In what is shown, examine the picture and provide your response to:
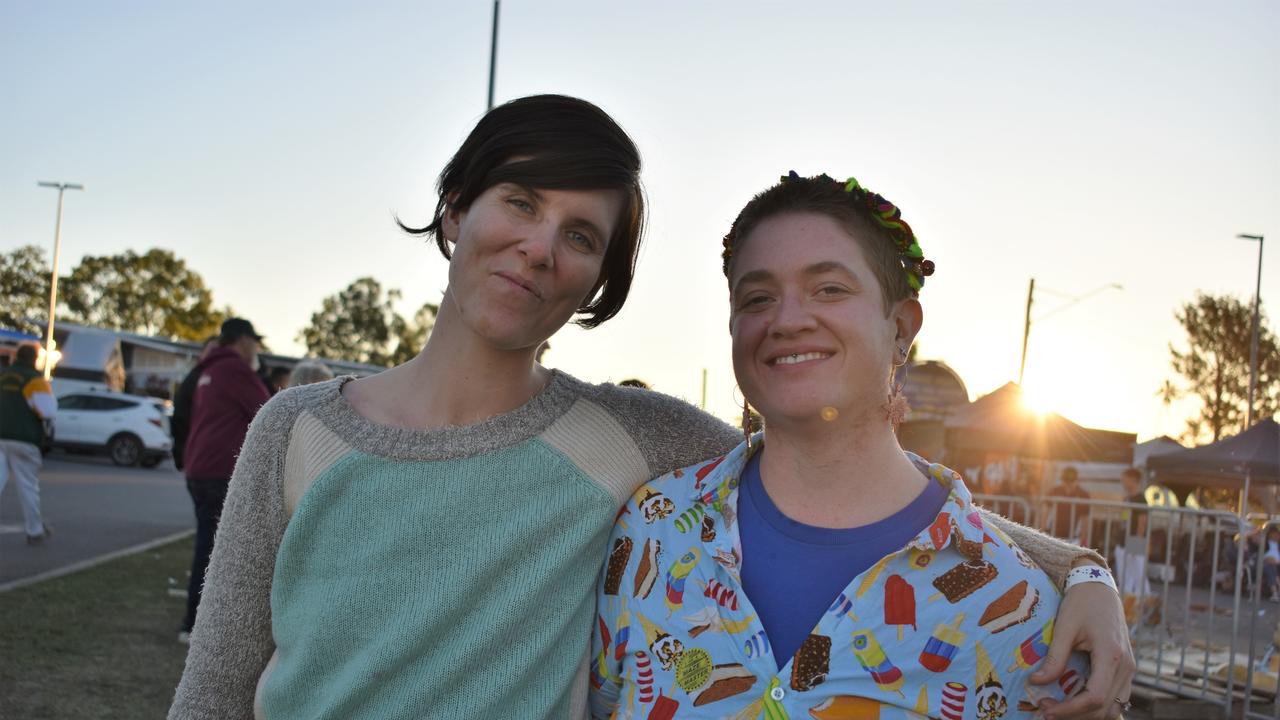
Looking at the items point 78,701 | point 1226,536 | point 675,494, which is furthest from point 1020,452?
point 675,494

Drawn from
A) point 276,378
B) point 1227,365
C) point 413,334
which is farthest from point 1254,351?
point 413,334

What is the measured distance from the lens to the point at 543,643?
2.06m

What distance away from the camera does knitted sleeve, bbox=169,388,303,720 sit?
2.05 meters

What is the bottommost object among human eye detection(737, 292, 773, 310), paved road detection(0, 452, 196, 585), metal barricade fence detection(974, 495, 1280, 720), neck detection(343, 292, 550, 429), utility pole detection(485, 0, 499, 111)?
paved road detection(0, 452, 196, 585)

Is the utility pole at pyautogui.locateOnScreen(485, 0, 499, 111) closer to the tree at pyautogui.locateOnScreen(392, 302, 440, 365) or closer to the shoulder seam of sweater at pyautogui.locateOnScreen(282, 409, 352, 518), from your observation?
the shoulder seam of sweater at pyautogui.locateOnScreen(282, 409, 352, 518)

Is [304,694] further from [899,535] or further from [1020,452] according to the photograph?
[1020,452]

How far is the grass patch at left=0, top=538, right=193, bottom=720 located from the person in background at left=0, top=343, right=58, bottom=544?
1.94 metres

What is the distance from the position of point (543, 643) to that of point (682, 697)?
31 cm

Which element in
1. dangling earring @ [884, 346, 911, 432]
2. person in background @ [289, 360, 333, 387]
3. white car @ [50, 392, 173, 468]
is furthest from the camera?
white car @ [50, 392, 173, 468]

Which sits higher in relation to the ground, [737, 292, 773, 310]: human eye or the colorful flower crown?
the colorful flower crown

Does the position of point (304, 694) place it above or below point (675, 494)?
below

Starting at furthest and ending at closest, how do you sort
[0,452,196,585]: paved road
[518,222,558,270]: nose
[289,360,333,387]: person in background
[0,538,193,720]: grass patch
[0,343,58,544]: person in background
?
1. [0,343,58,544]: person in background
2. [0,452,196,585]: paved road
3. [289,360,333,387]: person in background
4. [0,538,193,720]: grass patch
5. [518,222,558,270]: nose

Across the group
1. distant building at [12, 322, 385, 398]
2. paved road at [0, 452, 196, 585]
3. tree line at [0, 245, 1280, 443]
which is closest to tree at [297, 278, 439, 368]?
tree line at [0, 245, 1280, 443]

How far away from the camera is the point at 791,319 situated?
209 cm
